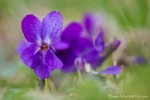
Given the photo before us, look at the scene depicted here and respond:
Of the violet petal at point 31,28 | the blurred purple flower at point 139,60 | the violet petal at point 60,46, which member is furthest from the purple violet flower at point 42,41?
the blurred purple flower at point 139,60

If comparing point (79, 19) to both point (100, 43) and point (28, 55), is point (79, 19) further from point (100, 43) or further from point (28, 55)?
point (28, 55)

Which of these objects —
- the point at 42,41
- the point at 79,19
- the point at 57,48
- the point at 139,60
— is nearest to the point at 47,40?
the point at 42,41

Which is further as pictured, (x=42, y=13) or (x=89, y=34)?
(x=42, y=13)

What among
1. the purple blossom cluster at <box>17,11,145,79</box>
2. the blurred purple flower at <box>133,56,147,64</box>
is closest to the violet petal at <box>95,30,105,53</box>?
the purple blossom cluster at <box>17,11,145,79</box>

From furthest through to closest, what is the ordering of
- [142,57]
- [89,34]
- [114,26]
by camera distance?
[114,26], [89,34], [142,57]

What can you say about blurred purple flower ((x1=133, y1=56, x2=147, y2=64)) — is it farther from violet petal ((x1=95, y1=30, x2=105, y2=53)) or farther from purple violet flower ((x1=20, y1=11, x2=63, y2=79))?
purple violet flower ((x1=20, y1=11, x2=63, y2=79))

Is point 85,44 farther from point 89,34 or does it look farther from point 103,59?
point 89,34

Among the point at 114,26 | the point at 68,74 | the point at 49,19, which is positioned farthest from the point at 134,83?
the point at 114,26
